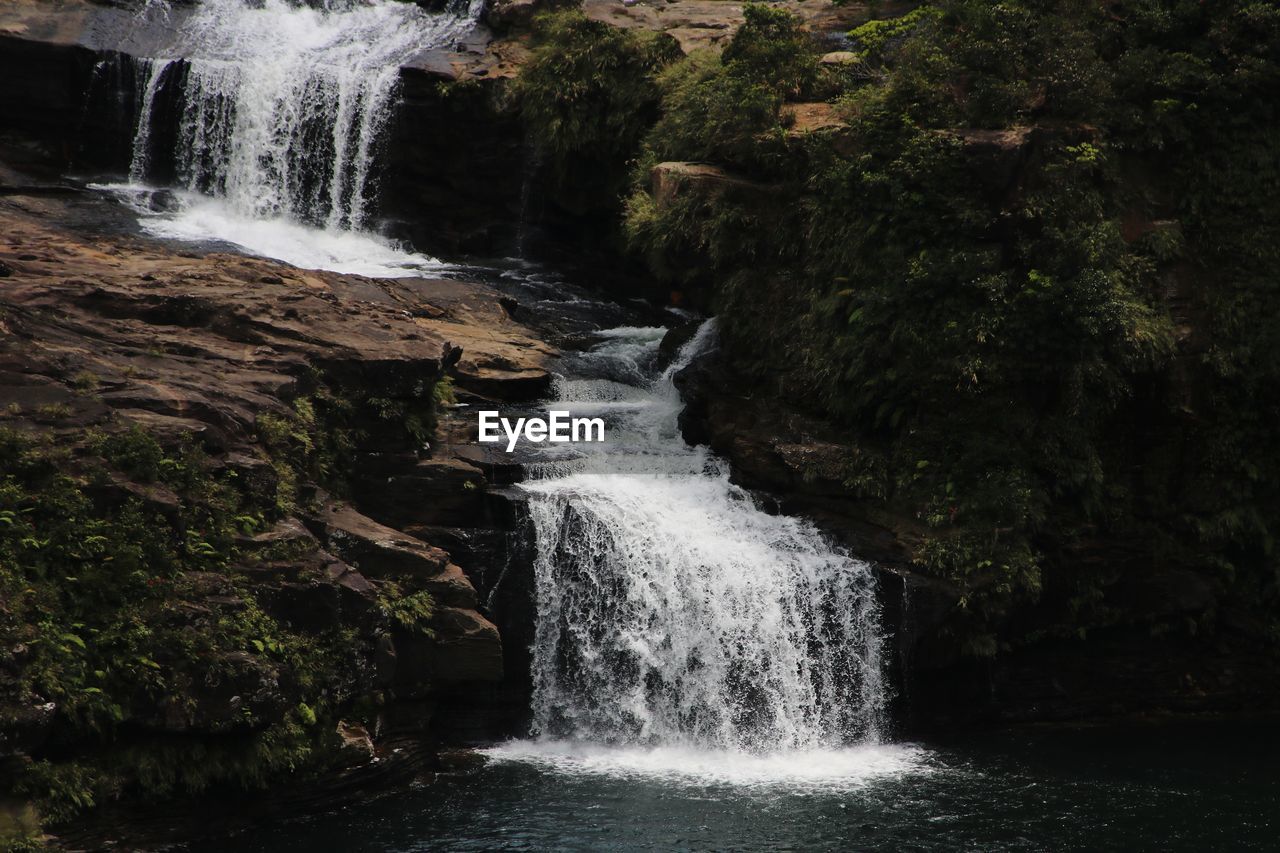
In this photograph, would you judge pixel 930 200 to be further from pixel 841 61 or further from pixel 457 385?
pixel 457 385

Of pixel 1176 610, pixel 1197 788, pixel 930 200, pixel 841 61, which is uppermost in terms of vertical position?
pixel 841 61

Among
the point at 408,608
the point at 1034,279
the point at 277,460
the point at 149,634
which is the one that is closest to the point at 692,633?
the point at 408,608

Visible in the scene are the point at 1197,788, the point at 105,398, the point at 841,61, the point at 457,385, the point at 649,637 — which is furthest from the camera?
the point at 841,61

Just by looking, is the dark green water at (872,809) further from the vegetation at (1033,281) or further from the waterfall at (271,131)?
the waterfall at (271,131)

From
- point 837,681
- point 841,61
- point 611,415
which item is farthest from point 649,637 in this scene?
point 841,61

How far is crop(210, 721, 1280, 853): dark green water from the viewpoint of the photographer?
13.9 metres

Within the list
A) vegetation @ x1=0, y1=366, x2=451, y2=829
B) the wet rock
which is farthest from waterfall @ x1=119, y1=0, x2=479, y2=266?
the wet rock

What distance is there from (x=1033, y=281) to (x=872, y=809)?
300 inches

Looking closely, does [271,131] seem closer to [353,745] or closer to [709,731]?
[353,745]

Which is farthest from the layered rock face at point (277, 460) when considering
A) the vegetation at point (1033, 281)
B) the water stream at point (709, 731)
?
the vegetation at point (1033, 281)

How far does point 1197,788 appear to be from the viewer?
15844 mm

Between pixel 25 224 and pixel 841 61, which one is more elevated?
pixel 841 61

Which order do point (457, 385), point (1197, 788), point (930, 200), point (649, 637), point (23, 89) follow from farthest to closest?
1. point (23, 89)
2. point (457, 385)
3. point (930, 200)
4. point (649, 637)
5. point (1197, 788)

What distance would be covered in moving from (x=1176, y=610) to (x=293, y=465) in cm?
1263
